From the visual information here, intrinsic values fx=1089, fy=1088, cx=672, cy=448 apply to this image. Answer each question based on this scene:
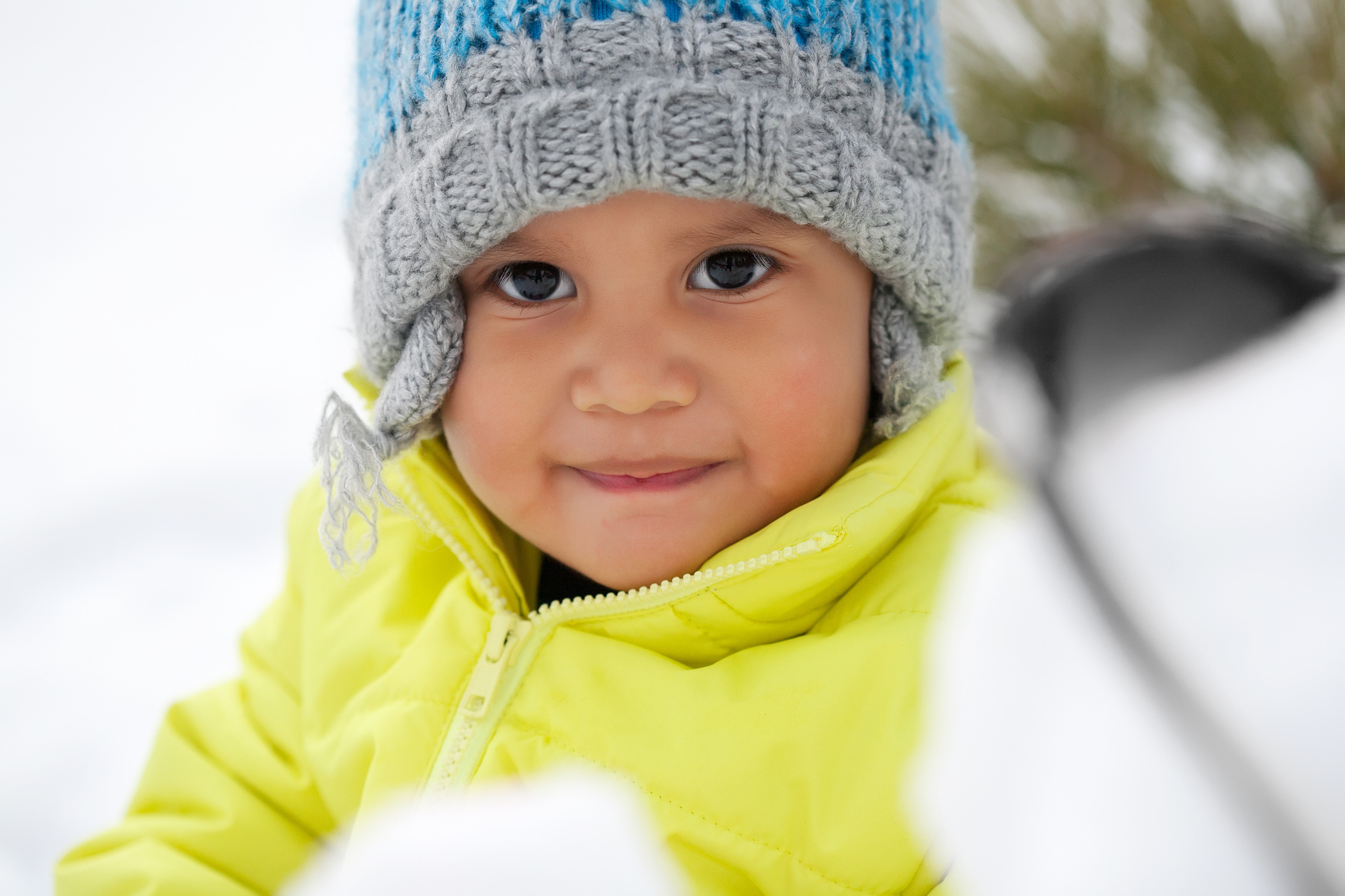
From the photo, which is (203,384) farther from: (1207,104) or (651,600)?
(1207,104)

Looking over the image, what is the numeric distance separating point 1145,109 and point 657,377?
3.60 feet

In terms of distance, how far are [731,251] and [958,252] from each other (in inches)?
8.4

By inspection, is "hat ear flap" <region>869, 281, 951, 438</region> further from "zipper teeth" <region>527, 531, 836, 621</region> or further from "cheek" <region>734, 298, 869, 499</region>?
"zipper teeth" <region>527, 531, 836, 621</region>

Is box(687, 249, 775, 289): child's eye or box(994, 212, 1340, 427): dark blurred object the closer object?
box(994, 212, 1340, 427): dark blurred object

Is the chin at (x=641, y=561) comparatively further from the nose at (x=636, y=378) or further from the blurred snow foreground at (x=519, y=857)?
the blurred snow foreground at (x=519, y=857)

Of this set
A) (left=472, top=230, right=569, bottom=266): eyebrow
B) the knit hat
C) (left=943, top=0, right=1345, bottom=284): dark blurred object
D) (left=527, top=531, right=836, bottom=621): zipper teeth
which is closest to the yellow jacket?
(left=527, top=531, right=836, bottom=621): zipper teeth

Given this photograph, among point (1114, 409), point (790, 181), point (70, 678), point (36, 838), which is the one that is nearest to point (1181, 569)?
point (1114, 409)

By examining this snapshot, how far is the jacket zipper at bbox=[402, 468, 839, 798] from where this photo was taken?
0.77 m

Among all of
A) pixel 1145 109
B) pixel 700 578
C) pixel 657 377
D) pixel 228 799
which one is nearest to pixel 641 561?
pixel 700 578

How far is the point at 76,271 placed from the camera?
178cm

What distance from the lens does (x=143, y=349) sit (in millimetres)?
1678

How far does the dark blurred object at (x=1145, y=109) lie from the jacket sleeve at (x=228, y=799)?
1.15m

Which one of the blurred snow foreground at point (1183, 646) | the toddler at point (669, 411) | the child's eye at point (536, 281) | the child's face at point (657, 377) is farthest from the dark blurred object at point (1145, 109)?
the blurred snow foreground at point (1183, 646)

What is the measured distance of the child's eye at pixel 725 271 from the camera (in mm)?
750
